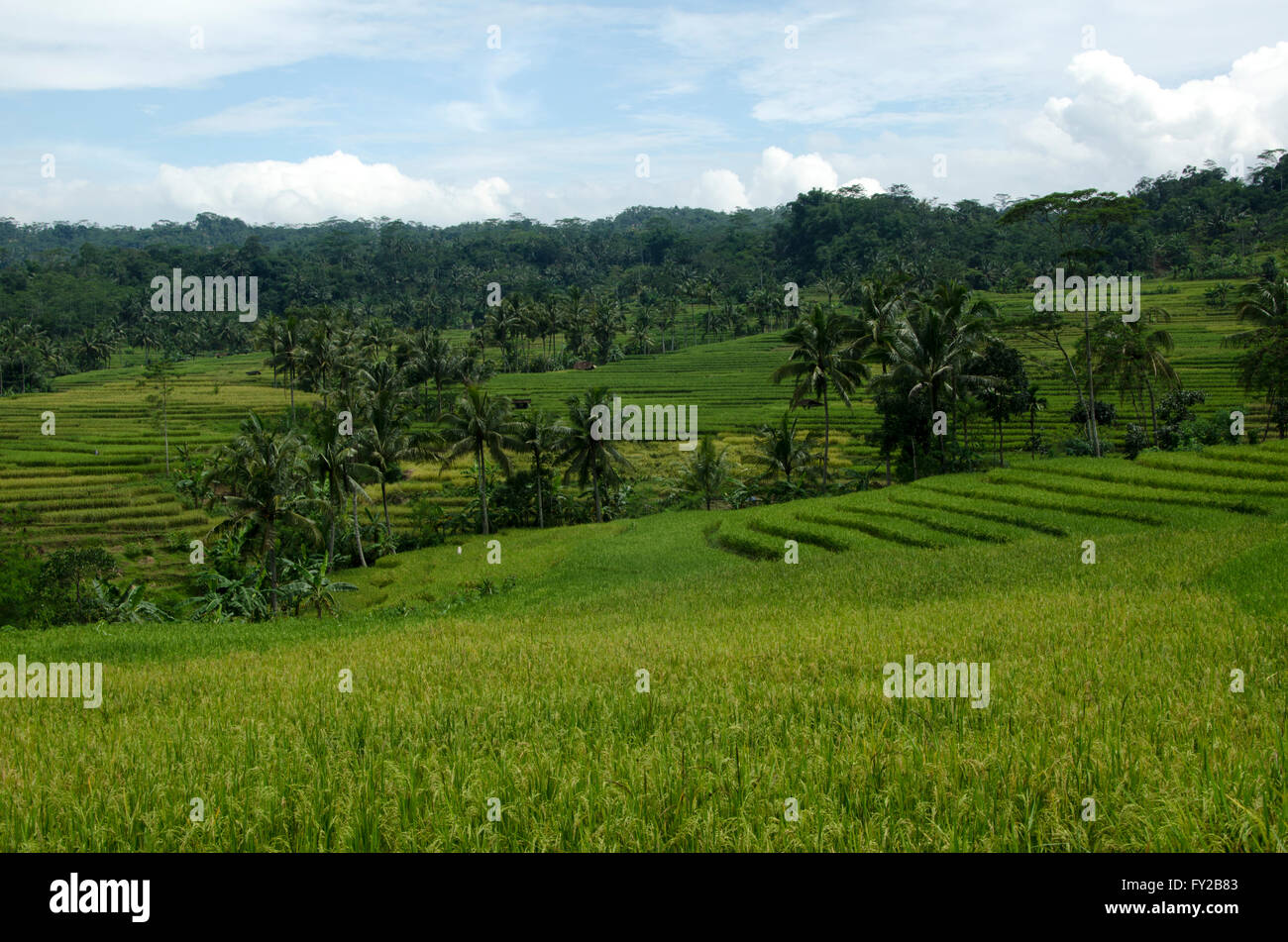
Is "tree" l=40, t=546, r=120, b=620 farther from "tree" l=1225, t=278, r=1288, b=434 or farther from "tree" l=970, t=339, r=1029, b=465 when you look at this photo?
"tree" l=1225, t=278, r=1288, b=434

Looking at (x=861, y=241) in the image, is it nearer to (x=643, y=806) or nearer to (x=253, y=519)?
(x=253, y=519)

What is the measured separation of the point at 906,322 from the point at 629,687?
3228 centimetres

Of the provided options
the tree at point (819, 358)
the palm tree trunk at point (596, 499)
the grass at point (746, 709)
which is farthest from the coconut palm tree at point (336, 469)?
the tree at point (819, 358)

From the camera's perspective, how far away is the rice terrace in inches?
254

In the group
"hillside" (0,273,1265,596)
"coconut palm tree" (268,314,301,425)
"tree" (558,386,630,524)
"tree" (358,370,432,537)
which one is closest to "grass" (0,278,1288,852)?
"tree" (558,386,630,524)

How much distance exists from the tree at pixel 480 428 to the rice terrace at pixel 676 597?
0.20m

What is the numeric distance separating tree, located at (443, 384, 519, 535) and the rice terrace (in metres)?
0.20

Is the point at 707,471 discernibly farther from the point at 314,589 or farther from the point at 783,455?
the point at 314,589

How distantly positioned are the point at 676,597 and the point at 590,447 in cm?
2045

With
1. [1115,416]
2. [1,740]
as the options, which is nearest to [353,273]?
[1115,416]

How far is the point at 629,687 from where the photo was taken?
11016 mm

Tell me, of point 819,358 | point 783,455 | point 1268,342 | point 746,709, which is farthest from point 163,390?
point 1268,342

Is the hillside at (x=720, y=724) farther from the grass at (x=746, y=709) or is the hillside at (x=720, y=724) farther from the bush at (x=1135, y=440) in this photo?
the bush at (x=1135, y=440)

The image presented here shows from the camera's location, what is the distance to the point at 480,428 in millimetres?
40656
